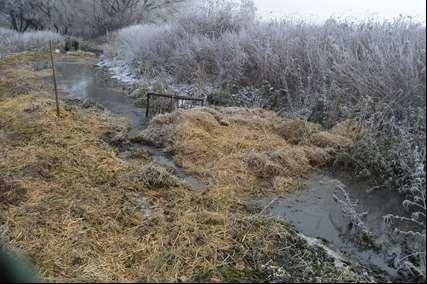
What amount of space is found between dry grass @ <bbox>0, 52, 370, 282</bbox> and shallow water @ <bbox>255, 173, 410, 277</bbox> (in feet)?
0.84

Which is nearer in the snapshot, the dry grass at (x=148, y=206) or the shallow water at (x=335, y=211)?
the dry grass at (x=148, y=206)

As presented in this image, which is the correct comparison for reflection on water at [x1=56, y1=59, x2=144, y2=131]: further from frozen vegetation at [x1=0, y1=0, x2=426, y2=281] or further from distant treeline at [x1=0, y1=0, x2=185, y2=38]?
distant treeline at [x1=0, y1=0, x2=185, y2=38]

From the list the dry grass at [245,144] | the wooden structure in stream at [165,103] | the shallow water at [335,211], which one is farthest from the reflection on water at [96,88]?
the shallow water at [335,211]

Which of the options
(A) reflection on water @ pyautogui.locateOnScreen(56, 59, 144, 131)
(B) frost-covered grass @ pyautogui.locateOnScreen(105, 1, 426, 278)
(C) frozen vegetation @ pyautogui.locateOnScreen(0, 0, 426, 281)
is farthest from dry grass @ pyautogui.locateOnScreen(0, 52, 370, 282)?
(A) reflection on water @ pyautogui.locateOnScreen(56, 59, 144, 131)

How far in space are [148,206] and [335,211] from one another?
1937 mm

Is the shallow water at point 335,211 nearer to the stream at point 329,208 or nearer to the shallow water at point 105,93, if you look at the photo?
the stream at point 329,208

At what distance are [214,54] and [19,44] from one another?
49.0ft

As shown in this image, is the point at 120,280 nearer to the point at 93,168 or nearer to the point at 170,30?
the point at 93,168

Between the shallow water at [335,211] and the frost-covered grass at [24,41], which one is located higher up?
the frost-covered grass at [24,41]

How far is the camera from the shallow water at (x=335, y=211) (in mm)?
3764

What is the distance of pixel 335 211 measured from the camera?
4.49m

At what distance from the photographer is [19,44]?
70.3 ft

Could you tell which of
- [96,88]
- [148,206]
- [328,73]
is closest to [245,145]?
[148,206]

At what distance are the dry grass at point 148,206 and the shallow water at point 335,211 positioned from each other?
255 mm
